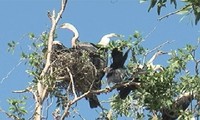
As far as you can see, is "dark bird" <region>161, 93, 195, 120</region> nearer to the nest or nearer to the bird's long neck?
the nest

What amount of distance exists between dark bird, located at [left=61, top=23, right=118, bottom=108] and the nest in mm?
147

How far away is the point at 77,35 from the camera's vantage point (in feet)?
33.4

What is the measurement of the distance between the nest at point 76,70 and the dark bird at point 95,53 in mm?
147

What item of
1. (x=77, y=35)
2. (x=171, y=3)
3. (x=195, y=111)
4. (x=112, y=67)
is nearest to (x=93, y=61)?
(x=112, y=67)

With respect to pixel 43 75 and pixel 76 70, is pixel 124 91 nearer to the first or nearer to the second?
pixel 76 70

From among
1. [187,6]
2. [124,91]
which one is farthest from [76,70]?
[187,6]

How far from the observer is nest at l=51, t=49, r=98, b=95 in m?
8.66

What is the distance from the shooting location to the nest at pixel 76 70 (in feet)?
28.4


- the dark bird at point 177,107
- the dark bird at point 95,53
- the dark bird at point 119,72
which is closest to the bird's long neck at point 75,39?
the dark bird at point 95,53

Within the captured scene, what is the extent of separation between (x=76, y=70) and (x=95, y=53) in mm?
487

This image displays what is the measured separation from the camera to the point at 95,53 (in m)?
9.13

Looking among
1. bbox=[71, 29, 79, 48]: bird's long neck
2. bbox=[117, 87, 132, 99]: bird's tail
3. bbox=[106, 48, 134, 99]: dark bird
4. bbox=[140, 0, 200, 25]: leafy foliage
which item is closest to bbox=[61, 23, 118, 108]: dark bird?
bbox=[71, 29, 79, 48]: bird's long neck

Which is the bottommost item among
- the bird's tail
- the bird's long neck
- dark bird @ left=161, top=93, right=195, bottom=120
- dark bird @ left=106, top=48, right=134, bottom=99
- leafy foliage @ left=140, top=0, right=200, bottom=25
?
leafy foliage @ left=140, top=0, right=200, bottom=25

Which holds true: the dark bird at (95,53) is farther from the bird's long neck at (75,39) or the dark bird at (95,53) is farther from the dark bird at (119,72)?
the dark bird at (119,72)
